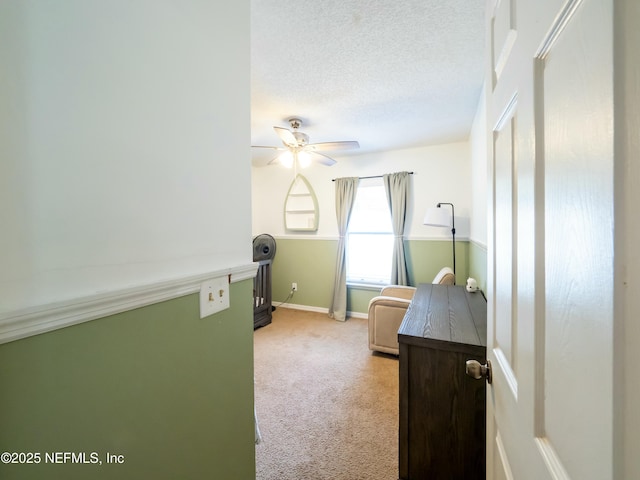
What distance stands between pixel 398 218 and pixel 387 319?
1485mm

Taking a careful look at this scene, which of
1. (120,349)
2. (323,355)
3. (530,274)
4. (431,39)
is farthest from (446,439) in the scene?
(431,39)

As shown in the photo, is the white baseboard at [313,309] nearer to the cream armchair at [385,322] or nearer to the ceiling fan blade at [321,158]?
the cream armchair at [385,322]

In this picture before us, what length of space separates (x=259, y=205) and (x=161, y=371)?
13.1ft

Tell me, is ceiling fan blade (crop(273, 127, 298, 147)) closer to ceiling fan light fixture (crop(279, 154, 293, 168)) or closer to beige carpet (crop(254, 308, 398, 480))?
ceiling fan light fixture (crop(279, 154, 293, 168))

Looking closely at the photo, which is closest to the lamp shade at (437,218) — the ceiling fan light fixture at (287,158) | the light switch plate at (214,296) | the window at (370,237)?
the window at (370,237)

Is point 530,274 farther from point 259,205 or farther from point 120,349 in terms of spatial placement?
point 259,205

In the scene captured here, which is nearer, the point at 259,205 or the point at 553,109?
the point at 553,109

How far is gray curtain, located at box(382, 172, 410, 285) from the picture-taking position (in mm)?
3549

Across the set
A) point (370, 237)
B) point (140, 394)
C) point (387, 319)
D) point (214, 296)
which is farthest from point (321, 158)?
point (140, 394)

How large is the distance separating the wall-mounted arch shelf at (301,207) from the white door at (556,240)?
351 cm

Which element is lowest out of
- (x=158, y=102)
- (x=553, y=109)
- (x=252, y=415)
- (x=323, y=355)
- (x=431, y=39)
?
(x=323, y=355)

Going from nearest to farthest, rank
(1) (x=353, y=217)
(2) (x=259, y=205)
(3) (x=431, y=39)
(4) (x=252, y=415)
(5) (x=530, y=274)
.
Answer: (5) (x=530, y=274), (4) (x=252, y=415), (3) (x=431, y=39), (1) (x=353, y=217), (2) (x=259, y=205)

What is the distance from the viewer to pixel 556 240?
1.38ft

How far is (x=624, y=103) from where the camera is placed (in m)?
0.28
